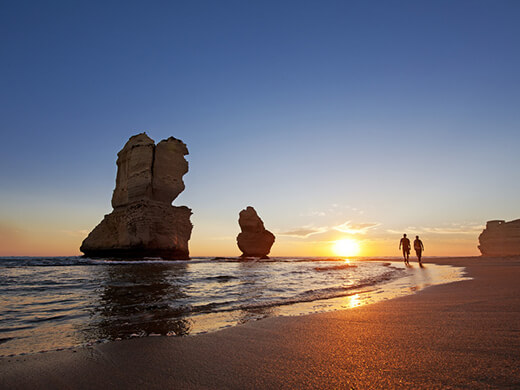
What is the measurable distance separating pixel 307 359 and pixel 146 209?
41.4 metres

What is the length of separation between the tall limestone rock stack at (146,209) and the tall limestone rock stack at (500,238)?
68.9 meters

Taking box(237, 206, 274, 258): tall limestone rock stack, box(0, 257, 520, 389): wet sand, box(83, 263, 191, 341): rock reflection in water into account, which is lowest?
box(83, 263, 191, 341): rock reflection in water

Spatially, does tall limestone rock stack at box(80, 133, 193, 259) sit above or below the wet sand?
above

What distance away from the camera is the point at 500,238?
2574 inches

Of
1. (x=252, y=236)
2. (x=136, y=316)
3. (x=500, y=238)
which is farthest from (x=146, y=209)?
(x=500, y=238)

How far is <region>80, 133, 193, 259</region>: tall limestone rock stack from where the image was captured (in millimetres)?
38781

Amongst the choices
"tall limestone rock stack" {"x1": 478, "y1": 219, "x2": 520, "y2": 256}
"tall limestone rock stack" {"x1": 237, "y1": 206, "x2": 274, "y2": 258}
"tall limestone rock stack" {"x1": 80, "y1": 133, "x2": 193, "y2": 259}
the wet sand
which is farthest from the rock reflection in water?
"tall limestone rock stack" {"x1": 478, "y1": 219, "x2": 520, "y2": 256}

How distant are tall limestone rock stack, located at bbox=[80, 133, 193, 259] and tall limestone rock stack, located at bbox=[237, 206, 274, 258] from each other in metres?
17.1

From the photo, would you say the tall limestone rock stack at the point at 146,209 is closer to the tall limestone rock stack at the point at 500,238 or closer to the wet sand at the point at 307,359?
the wet sand at the point at 307,359

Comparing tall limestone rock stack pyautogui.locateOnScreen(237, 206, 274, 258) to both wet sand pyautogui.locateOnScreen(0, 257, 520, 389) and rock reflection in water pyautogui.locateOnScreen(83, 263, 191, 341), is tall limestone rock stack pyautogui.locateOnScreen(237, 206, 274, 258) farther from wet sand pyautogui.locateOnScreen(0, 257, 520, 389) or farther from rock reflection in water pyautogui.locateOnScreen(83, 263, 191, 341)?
wet sand pyautogui.locateOnScreen(0, 257, 520, 389)

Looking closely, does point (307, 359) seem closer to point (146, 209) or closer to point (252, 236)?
point (146, 209)

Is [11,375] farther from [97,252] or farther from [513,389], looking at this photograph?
[97,252]

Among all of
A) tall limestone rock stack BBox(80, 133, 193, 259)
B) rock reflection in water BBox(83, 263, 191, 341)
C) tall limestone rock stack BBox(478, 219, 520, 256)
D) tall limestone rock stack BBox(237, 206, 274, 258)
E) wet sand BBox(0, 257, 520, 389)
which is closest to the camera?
wet sand BBox(0, 257, 520, 389)

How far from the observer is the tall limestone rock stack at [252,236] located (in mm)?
60312
